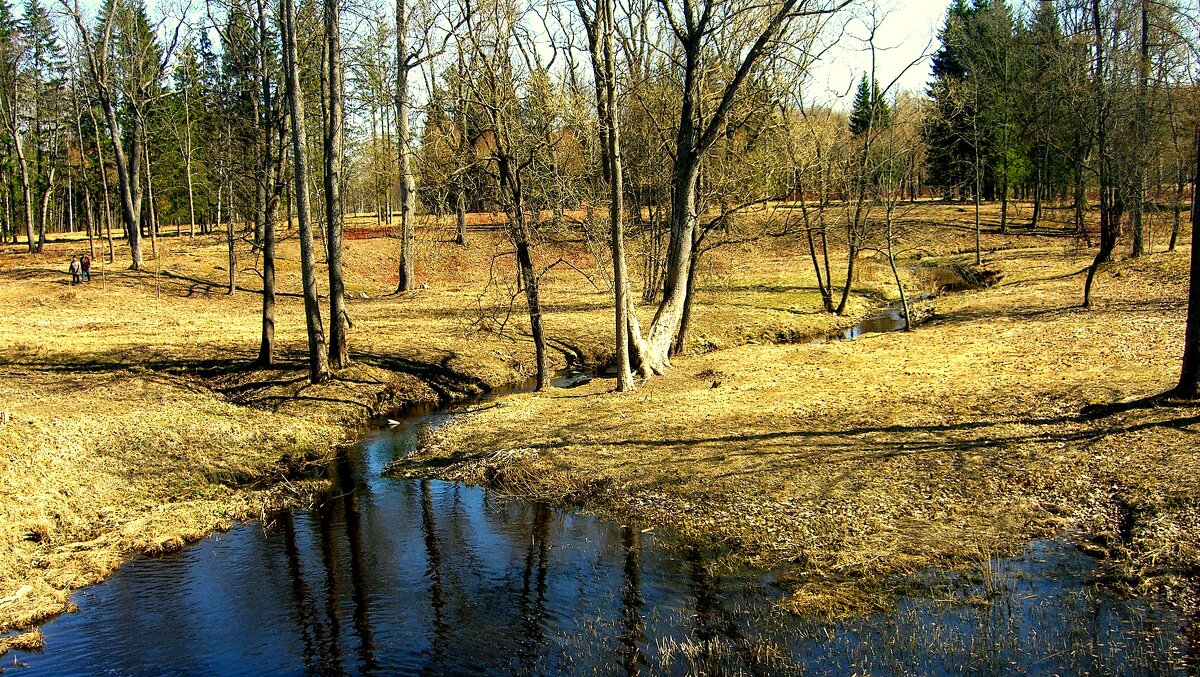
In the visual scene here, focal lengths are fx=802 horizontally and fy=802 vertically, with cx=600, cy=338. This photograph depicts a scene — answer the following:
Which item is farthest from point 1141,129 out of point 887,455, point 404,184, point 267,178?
point 267,178

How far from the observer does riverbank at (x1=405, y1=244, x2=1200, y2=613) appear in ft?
32.7

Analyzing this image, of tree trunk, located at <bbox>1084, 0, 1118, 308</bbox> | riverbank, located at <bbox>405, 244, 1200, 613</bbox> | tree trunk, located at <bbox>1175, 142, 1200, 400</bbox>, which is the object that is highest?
tree trunk, located at <bbox>1084, 0, 1118, 308</bbox>

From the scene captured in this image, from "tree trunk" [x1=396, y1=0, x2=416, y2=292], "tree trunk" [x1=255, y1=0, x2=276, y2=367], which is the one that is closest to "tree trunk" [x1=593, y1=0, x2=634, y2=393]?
"tree trunk" [x1=255, y1=0, x2=276, y2=367]

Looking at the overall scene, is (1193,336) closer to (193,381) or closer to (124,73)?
(193,381)

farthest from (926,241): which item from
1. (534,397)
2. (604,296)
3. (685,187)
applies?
(534,397)

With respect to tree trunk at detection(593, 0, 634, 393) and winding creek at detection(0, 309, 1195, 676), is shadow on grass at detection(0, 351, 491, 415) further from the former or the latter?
winding creek at detection(0, 309, 1195, 676)

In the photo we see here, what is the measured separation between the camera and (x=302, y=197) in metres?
19.6

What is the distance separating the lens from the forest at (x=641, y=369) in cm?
1009

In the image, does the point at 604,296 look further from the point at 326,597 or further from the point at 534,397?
the point at 326,597

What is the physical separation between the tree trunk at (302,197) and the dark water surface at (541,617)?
8851 mm

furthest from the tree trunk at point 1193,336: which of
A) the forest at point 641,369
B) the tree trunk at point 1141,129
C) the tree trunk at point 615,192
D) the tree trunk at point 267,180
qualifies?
the tree trunk at point 267,180

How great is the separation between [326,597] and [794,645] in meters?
5.85

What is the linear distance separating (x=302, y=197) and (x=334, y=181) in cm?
136

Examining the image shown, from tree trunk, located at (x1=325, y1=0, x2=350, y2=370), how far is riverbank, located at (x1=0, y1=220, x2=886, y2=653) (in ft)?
3.23
